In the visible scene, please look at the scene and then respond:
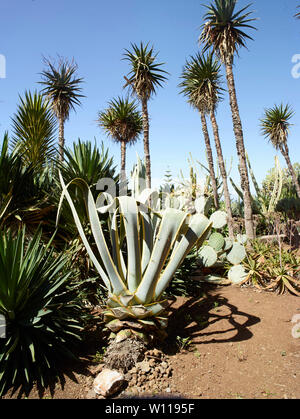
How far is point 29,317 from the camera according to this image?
2637 mm

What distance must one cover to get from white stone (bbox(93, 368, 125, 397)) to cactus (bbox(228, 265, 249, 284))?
325cm

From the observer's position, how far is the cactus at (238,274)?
5.22 m

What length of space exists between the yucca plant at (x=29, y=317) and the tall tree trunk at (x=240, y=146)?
6.59 metres

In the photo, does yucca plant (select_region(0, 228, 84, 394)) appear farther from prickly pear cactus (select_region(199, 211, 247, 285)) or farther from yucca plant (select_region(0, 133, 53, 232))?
prickly pear cactus (select_region(199, 211, 247, 285))

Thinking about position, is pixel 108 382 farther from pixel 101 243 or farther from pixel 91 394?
pixel 101 243

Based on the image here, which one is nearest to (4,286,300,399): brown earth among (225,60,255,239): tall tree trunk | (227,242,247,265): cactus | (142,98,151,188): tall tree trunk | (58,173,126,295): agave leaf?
(58,173,126,295): agave leaf

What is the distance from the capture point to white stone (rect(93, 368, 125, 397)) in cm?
242

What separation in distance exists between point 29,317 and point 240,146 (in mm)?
8343

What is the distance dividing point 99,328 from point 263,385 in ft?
6.46

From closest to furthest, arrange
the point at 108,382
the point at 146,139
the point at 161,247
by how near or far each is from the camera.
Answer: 1. the point at 108,382
2. the point at 161,247
3. the point at 146,139

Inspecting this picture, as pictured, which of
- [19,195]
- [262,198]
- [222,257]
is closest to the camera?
[19,195]

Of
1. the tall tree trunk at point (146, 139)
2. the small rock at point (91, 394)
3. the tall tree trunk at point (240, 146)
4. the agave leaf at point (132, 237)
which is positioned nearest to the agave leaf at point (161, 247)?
the agave leaf at point (132, 237)

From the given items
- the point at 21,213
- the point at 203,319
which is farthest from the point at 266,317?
the point at 21,213

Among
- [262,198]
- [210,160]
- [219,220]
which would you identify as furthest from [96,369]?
[210,160]
